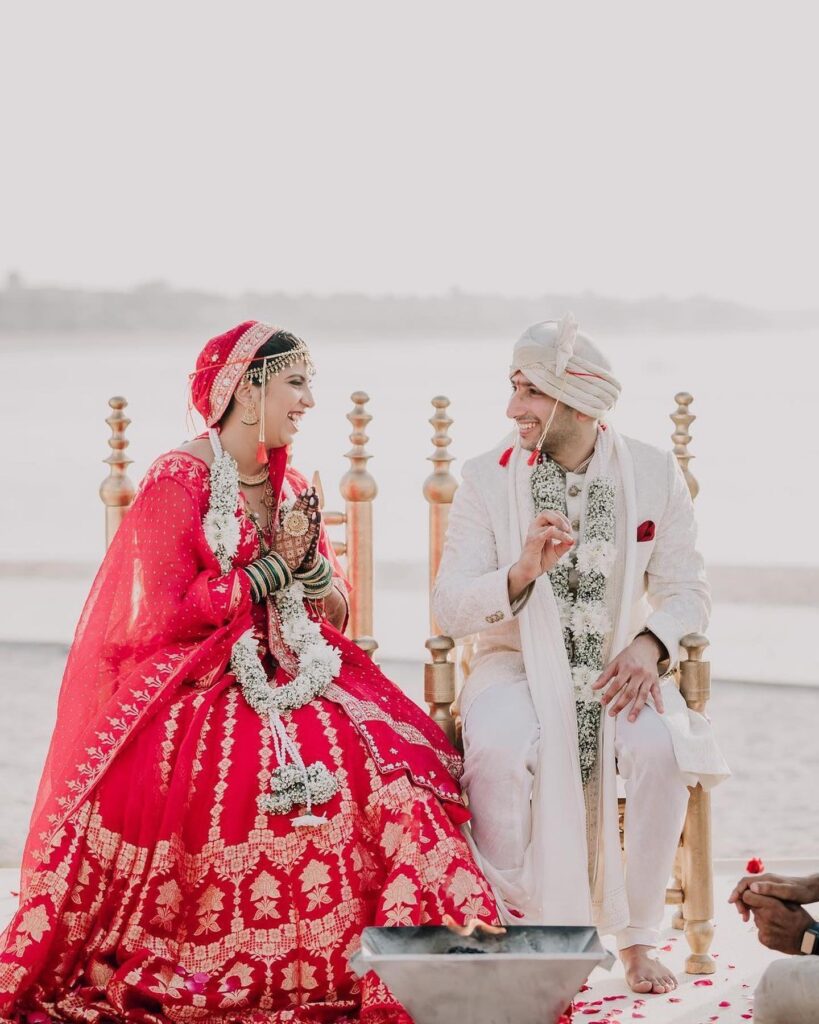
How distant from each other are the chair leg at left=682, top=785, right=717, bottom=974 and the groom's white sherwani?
0.15 meters

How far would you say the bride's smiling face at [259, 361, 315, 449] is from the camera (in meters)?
4.27

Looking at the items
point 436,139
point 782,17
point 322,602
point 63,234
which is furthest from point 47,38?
point 322,602

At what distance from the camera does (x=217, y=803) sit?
3.82 meters

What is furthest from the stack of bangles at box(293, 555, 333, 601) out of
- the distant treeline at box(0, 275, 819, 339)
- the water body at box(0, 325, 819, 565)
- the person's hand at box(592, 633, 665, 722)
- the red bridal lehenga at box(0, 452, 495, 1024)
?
the distant treeline at box(0, 275, 819, 339)

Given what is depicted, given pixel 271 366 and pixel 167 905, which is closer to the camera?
pixel 167 905

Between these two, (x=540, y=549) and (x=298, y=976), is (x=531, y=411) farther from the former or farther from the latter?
(x=298, y=976)

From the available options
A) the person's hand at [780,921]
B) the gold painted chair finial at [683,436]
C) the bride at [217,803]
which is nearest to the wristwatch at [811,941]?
the person's hand at [780,921]

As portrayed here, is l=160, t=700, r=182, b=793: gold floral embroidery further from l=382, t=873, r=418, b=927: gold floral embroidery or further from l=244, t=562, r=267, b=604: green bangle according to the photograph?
l=382, t=873, r=418, b=927: gold floral embroidery

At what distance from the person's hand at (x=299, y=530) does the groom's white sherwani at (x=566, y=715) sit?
14.6 inches

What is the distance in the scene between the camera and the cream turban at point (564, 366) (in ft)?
13.8

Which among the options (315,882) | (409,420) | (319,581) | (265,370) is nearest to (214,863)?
(315,882)

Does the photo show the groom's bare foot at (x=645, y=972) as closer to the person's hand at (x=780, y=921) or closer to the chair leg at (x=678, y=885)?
the chair leg at (x=678, y=885)

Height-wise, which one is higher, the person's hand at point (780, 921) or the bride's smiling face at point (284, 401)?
the bride's smiling face at point (284, 401)

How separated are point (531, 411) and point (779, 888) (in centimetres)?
162
